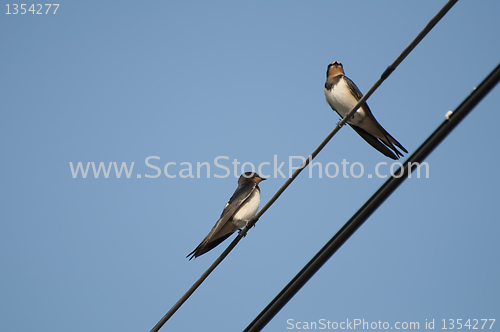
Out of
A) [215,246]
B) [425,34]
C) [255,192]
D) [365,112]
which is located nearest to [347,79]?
[365,112]

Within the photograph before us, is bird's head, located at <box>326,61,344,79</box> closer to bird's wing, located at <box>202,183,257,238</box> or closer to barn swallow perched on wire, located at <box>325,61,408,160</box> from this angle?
barn swallow perched on wire, located at <box>325,61,408,160</box>

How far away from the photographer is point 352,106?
22.1 ft

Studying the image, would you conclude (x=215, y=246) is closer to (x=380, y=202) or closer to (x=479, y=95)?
(x=380, y=202)

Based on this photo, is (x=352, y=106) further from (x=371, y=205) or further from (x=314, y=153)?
(x=371, y=205)

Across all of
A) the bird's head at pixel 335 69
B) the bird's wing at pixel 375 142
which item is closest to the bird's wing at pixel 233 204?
the bird's wing at pixel 375 142

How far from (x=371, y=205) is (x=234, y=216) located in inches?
131

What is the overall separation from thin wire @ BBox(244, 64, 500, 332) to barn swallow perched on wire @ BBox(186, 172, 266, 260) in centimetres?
229

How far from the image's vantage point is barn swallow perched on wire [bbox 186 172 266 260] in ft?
18.7

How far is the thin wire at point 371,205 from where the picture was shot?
7.84 feet

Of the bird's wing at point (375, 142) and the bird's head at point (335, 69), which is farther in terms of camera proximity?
the bird's head at point (335, 69)

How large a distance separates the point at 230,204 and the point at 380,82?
10.7 feet

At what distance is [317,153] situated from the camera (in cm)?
365

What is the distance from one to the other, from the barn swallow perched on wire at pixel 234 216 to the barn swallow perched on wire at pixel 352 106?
150cm

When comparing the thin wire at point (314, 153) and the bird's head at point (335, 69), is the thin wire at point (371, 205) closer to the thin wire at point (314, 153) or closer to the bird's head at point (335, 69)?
the thin wire at point (314, 153)
